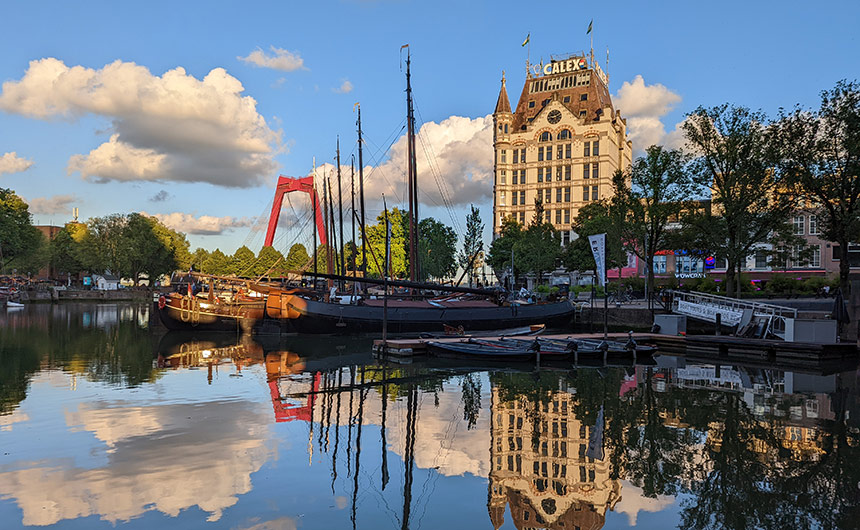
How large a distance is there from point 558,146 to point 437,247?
28.6 meters

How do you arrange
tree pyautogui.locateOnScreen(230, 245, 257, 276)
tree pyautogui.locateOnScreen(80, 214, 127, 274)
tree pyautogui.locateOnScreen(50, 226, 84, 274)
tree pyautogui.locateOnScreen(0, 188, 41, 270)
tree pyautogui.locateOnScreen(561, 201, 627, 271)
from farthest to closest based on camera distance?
tree pyautogui.locateOnScreen(230, 245, 257, 276) → tree pyautogui.locateOnScreen(50, 226, 84, 274) → tree pyautogui.locateOnScreen(80, 214, 127, 274) → tree pyautogui.locateOnScreen(0, 188, 41, 270) → tree pyautogui.locateOnScreen(561, 201, 627, 271)

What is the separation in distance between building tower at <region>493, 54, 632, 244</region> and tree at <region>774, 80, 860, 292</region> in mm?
60829

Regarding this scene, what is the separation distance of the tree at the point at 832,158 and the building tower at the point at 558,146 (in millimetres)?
60829

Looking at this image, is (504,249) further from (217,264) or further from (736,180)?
(217,264)

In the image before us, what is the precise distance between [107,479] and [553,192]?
9716 centimetres

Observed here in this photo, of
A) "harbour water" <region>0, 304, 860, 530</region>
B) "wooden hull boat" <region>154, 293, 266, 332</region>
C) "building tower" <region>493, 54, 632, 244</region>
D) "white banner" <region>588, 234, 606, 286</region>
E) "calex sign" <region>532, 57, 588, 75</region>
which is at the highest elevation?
"calex sign" <region>532, 57, 588, 75</region>

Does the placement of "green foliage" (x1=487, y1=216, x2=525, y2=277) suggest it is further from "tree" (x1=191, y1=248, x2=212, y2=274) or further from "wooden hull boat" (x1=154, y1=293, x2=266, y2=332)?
"tree" (x1=191, y1=248, x2=212, y2=274)

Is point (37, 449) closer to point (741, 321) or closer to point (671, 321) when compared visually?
point (671, 321)

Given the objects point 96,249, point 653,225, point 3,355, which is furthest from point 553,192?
point 3,355

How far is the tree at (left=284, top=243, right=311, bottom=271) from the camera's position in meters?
127

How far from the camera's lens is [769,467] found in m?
11.2

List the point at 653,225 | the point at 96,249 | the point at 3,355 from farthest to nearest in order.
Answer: the point at 96,249 → the point at 653,225 → the point at 3,355

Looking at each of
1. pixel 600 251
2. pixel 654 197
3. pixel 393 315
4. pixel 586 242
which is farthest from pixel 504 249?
pixel 600 251

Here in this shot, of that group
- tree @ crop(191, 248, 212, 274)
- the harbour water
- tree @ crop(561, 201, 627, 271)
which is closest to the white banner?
the harbour water
